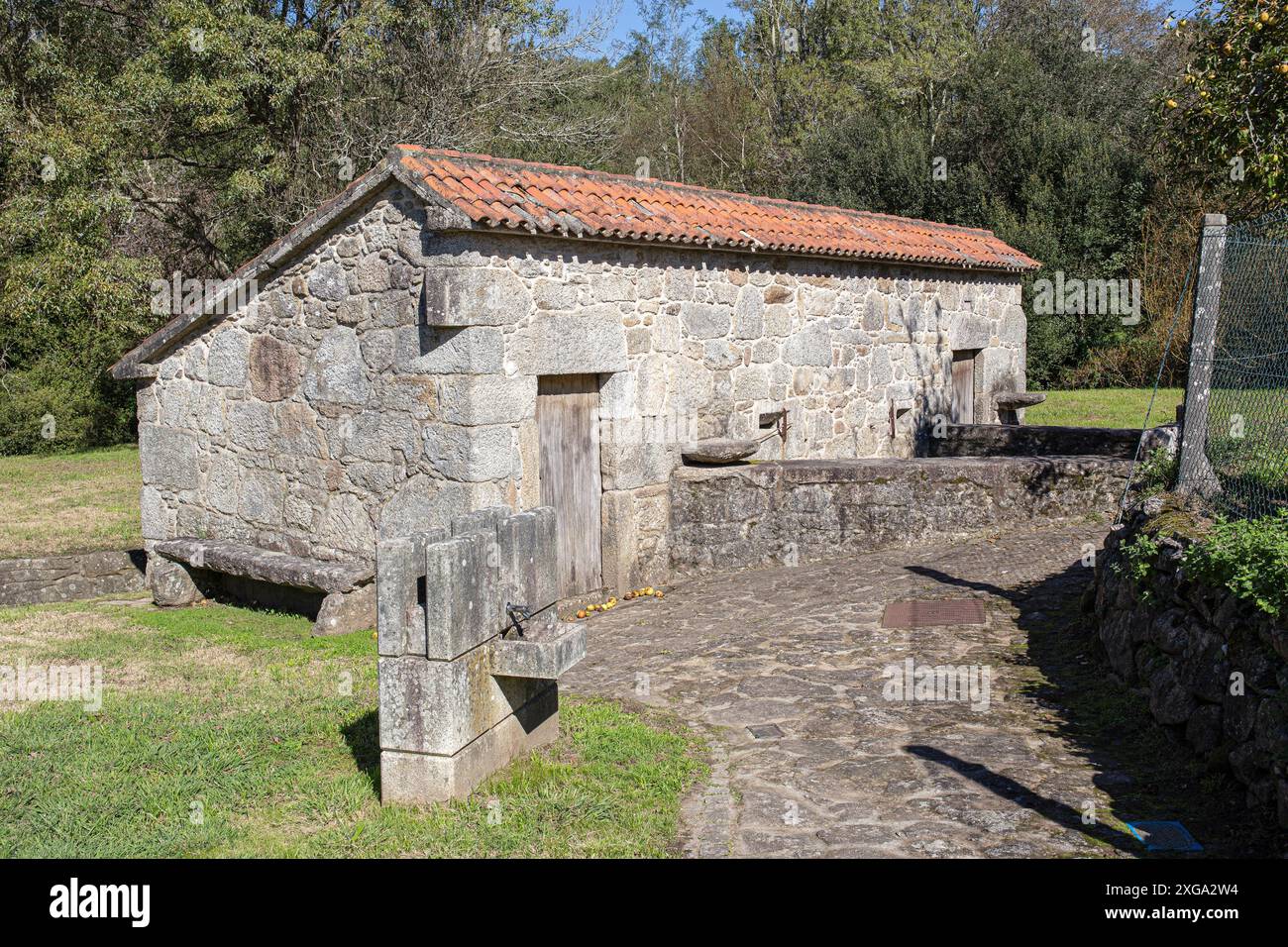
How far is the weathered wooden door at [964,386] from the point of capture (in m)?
14.5

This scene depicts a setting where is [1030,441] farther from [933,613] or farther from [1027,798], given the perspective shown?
[1027,798]

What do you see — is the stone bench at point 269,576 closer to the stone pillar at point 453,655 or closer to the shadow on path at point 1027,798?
the stone pillar at point 453,655

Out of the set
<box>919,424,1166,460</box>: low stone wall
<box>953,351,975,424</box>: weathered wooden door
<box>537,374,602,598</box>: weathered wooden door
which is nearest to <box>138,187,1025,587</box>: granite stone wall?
<box>537,374,602,598</box>: weathered wooden door

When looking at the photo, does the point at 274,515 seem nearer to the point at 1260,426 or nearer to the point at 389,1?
the point at 1260,426

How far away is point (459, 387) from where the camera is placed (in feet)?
26.0

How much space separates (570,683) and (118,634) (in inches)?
155

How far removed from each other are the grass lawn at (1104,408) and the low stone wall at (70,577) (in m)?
12.9

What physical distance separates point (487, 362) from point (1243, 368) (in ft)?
15.9

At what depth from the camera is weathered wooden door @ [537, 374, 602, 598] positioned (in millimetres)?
8773

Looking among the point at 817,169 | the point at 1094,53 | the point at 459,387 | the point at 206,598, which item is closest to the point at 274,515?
the point at 206,598

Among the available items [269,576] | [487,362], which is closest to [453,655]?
[487,362]

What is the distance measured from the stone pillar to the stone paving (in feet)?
3.20

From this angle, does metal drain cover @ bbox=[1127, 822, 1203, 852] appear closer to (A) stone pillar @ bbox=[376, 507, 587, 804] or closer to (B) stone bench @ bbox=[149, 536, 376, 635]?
(A) stone pillar @ bbox=[376, 507, 587, 804]

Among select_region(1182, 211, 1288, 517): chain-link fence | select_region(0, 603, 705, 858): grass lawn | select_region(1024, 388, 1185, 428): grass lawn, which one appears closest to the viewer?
select_region(0, 603, 705, 858): grass lawn
